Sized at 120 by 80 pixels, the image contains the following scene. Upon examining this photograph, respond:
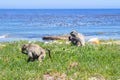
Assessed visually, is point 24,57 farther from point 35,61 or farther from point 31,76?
point 31,76

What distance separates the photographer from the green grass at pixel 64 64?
1600 centimetres

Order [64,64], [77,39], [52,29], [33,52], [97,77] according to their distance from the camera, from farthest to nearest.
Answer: [52,29]
[77,39]
[33,52]
[64,64]
[97,77]

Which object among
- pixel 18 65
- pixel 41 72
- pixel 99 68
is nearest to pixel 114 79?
pixel 99 68

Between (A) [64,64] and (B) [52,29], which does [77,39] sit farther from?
(B) [52,29]

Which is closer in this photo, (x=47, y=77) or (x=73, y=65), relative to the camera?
(x=47, y=77)

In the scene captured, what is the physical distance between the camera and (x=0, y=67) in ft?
55.7

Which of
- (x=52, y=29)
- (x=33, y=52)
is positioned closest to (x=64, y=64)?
(x=33, y=52)

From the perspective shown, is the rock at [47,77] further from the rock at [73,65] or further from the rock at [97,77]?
the rock at [73,65]

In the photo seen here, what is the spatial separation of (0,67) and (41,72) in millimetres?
1623

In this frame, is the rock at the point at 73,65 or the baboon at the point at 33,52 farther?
the baboon at the point at 33,52

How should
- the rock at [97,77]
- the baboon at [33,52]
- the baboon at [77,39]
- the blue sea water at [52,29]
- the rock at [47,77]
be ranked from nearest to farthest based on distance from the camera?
the rock at [47,77], the rock at [97,77], the baboon at [33,52], the baboon at [77,39], the blue sea water at [52,29]

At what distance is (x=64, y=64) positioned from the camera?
1747 centimetres

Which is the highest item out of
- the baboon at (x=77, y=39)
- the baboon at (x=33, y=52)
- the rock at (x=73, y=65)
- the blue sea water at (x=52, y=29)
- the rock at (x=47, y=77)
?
the baboon at (x=33, y=52)

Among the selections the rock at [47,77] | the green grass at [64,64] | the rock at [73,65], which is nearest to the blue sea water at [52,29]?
the green grass at [64,64]
